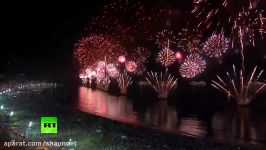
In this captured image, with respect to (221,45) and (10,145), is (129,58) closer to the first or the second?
(221,45)

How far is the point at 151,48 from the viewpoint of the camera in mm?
57062

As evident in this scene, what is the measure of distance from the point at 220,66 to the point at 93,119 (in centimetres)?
3387

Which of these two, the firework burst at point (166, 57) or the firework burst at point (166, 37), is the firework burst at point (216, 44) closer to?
the firework burst at point (166, 37)

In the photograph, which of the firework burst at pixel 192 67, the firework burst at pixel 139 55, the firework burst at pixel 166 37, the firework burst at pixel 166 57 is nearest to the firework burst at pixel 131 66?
the firework burst at pixel 139 55

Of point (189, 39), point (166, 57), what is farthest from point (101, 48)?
point (189, 39)

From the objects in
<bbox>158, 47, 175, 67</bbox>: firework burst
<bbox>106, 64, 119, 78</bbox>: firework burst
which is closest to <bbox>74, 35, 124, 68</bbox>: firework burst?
<bbox>106, 64, 119, 78</bbox>: firework burst

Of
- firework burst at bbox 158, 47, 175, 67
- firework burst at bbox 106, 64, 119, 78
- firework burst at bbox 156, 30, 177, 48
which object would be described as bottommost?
firework burst at bbox 106, 64, 119, 78

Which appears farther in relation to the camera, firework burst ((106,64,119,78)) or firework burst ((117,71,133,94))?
firework burst ((106,64,119,78))

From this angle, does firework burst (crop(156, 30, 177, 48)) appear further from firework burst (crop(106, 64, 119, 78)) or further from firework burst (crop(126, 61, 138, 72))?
firework burst (crop(106, 64, 119, 78))

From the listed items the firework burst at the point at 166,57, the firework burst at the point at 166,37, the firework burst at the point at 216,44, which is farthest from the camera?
the firework burst at the point at 166,57

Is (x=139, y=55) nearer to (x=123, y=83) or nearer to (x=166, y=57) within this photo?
(x=123, y=83)

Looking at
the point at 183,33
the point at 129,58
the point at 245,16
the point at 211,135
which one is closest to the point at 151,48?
the point at 129,58

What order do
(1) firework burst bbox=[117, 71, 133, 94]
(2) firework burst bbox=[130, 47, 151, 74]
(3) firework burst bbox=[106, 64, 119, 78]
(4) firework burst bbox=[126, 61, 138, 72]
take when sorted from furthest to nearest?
(2) firework burst bbox=[130, 47, 151, 74], (3) firework burst bbox=[106, 64, 119, 78], (4) firework burst bbox=[126, 61, 138, 72], (1) firework burst bbox=[117, 71, 133, 94]

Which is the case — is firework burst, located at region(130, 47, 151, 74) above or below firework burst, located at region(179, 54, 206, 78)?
above
